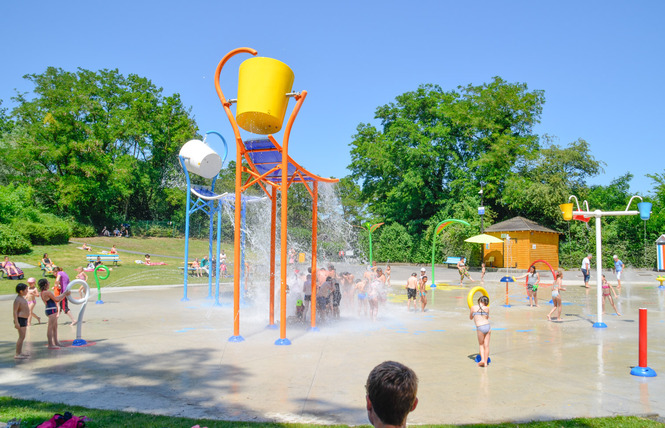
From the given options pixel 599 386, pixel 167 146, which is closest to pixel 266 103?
pixel 599 386

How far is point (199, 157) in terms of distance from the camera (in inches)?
620

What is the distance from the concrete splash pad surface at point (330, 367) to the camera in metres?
5.91

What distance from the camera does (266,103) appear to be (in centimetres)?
934

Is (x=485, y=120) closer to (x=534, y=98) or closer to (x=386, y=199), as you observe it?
(x=534, y=98)

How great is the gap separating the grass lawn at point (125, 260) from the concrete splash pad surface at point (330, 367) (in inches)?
396

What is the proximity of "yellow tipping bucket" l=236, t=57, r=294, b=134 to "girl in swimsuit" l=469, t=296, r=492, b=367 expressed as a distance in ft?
17.8

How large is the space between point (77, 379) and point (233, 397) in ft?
8.58

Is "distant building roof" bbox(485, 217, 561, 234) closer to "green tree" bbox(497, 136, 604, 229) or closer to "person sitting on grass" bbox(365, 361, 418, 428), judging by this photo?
"green tree" bbox(497, 136, 604, 229)

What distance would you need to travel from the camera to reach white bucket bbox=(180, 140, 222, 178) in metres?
15.8

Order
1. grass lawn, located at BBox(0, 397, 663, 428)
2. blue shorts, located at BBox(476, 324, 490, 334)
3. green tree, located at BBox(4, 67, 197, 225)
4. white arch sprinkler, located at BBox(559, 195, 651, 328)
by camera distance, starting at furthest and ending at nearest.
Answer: green tree, located at BBox(4, 67, 197, 225), white arch sprinkler, located at BBox(559, 195, 651, 328), blue shorts, located at BBox(476, 324, 490, 334), grass lawn, located at BBox(0, 397, 663, 428)

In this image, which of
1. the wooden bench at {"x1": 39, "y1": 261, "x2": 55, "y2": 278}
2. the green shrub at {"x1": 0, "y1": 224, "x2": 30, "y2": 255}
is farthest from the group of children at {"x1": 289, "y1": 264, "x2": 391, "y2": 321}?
the green shrub at {"x1": 0, "y1": 224, "x2": 30, "y2": 255}

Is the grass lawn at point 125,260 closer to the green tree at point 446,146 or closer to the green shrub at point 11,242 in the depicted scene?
the green shrub at point 11,242

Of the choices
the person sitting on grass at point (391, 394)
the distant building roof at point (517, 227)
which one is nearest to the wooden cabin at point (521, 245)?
the distant building roof at point (517, 227)

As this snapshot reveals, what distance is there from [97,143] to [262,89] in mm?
42156
